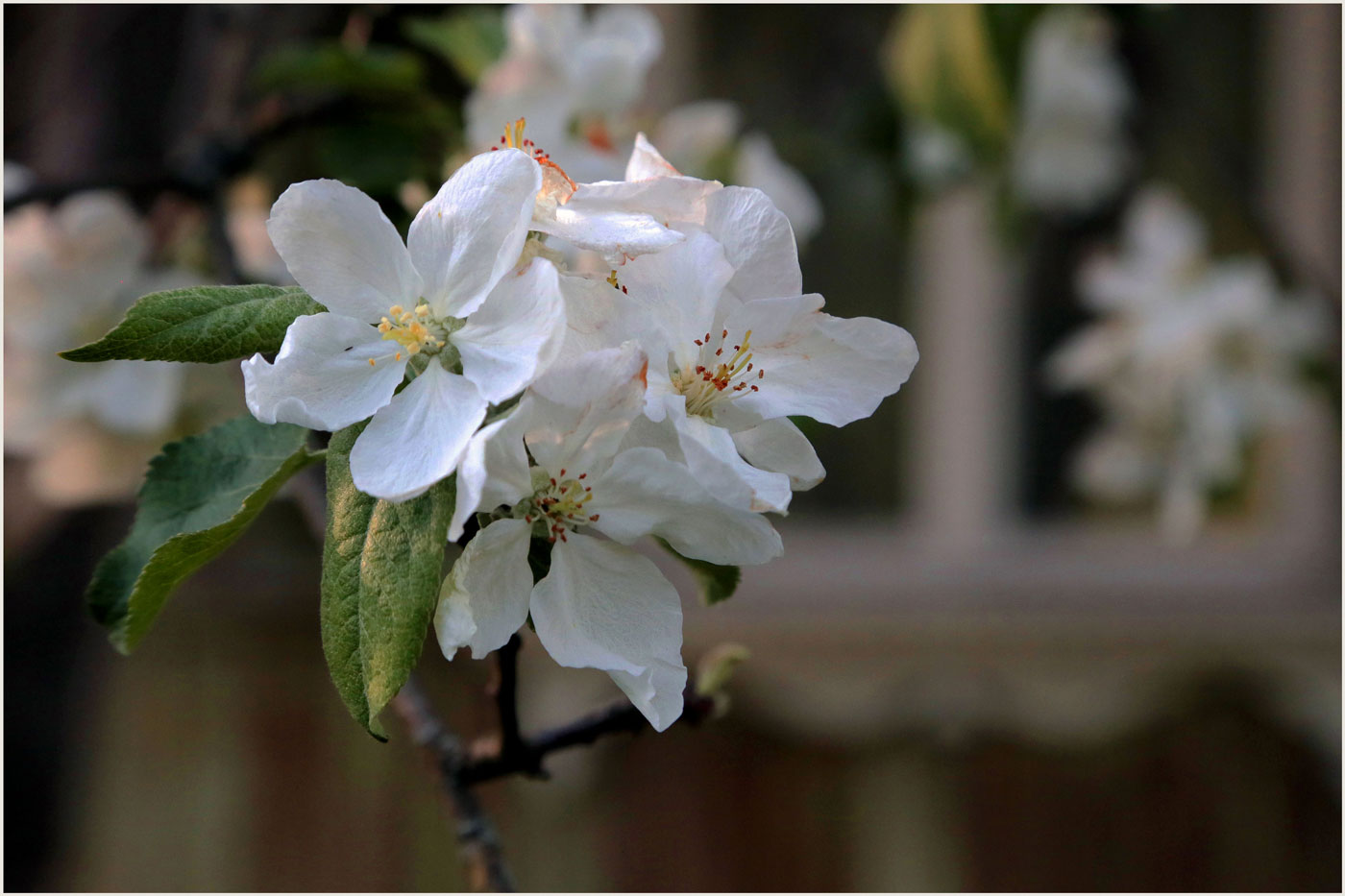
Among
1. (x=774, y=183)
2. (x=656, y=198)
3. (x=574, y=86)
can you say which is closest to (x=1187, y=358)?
(x=774, y=183)

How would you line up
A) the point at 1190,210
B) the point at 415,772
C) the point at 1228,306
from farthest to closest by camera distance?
the point at 415,772, the point at 1190,210, the point at 1228,306

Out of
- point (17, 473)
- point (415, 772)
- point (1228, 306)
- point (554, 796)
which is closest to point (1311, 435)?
point (1228, 306)

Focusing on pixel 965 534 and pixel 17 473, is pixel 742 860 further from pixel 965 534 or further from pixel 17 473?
pixel 17 473

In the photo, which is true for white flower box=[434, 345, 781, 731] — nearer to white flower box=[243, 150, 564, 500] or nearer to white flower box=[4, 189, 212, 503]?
white flower box=[243, 150, 564, 500]

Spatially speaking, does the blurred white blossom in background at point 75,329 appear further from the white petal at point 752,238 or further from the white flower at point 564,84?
the white petal at point 752,238

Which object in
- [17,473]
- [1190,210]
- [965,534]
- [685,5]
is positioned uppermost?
[685,5]

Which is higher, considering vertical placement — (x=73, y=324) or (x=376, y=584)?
(x=73, y=324)

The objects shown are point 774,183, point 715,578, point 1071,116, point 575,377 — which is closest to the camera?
point 575,377

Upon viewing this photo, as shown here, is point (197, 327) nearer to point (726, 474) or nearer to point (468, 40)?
point (726, 474)
